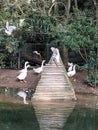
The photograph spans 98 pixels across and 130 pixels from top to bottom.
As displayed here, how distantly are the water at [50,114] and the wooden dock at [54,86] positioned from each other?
0.25m

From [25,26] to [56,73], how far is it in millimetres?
3900

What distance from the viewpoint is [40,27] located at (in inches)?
688

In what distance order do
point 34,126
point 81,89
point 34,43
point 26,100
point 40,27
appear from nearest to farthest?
point 34,126, point 26,100, point 81,89, point 40,27, point 34,43

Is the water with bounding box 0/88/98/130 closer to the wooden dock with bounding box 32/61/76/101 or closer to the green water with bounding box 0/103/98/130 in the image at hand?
the green water with bounding box 0/103/98/130

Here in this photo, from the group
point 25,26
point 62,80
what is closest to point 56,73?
point 62,80

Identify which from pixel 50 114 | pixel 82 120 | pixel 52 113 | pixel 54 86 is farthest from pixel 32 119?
pixel 54 86

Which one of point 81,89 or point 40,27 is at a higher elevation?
point 40,27

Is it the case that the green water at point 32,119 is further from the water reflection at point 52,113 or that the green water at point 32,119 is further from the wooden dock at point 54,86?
the wooden dock at point 54,86

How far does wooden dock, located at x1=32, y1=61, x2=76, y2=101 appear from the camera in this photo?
550 inches

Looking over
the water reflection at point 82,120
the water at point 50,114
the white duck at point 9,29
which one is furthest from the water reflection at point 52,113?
the white duck at point 9,29

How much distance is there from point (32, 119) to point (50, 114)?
25.9 inches

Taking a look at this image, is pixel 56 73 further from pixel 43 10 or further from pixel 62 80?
A: pixel 43 10

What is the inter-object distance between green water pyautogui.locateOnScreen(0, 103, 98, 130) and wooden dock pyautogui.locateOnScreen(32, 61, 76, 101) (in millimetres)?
962

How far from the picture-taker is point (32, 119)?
11547 millimetres
